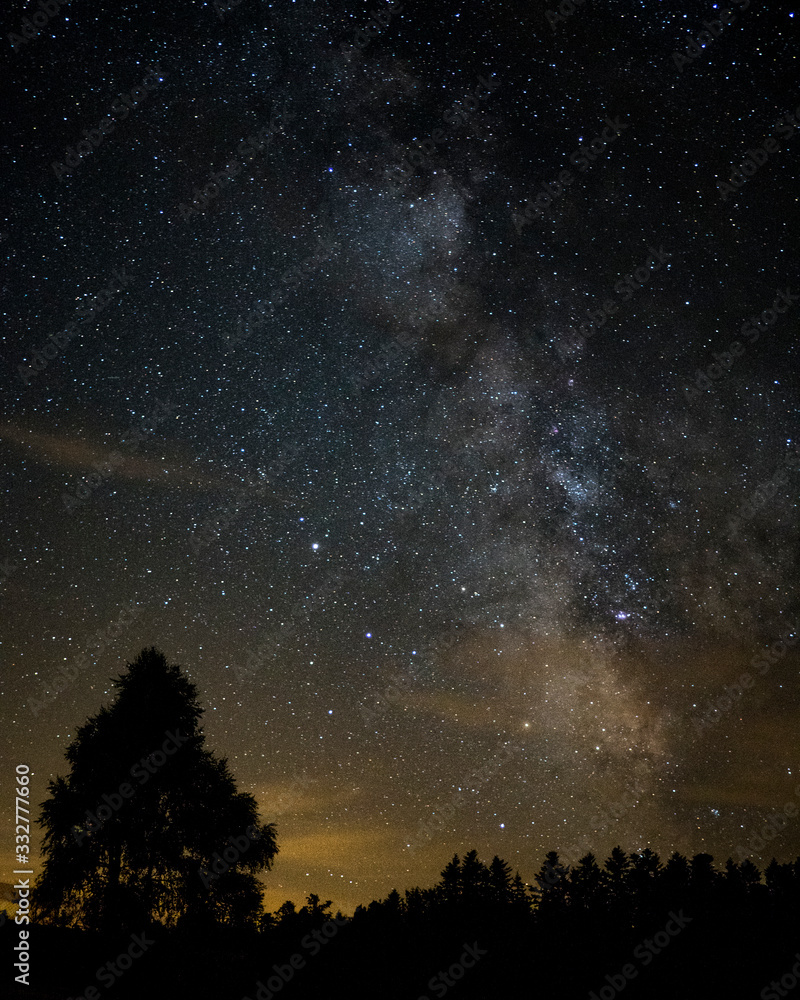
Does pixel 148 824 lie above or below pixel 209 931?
above

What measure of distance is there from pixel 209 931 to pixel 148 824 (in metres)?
3.05

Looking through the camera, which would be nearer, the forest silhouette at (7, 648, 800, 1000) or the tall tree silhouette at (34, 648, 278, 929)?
the forest silhouette at (7, 648, 800, 1000)

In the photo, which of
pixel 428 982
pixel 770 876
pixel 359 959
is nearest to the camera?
pixel 428 982

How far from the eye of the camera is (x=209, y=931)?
14.6 m

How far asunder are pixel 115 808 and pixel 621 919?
31.8 meters

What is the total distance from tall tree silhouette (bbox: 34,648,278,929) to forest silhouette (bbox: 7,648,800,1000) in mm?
31

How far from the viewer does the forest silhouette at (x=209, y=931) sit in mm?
12672

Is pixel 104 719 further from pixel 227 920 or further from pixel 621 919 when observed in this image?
pixel 621 919

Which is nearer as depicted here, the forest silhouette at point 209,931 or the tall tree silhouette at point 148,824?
the forest silhouette at point 209,931

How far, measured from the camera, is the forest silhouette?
12672 mm

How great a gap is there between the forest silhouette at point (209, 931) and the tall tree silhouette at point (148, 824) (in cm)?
3

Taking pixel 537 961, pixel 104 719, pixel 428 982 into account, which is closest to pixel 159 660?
pixel 104 719

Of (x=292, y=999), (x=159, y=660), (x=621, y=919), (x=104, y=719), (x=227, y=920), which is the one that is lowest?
(x=621, y=919)

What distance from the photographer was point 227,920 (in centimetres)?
1505
